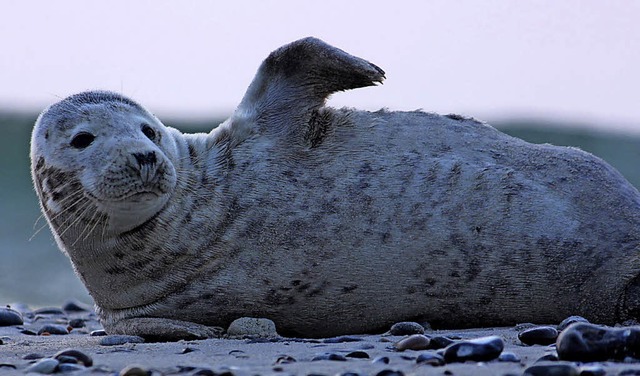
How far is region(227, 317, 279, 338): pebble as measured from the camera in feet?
16.8

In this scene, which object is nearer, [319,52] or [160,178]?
[160,178]

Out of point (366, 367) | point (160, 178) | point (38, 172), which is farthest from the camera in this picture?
point (38, 172)

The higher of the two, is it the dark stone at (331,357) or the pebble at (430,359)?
the dark stone at (331,357)

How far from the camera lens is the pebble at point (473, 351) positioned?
3613 mm

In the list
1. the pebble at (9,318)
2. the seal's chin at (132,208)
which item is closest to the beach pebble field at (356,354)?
the seal's chin at (132,208)

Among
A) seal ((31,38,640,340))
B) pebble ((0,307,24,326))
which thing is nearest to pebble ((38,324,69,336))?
pebble ((0,307,24,326))

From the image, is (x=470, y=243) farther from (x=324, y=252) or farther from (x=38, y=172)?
(x=38, y=172)

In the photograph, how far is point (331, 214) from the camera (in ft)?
17.3

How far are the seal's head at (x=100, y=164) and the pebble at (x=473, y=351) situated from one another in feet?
6.32

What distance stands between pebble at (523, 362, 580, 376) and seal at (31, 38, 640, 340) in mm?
1857

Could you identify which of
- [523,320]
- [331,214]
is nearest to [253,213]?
[331,214]

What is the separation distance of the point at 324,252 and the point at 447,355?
1647mm

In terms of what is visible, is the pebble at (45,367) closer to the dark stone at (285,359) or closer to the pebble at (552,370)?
the dark stone at (285,359)

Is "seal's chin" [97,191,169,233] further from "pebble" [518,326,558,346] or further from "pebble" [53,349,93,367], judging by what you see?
"pebble" [518,326,558,346]
